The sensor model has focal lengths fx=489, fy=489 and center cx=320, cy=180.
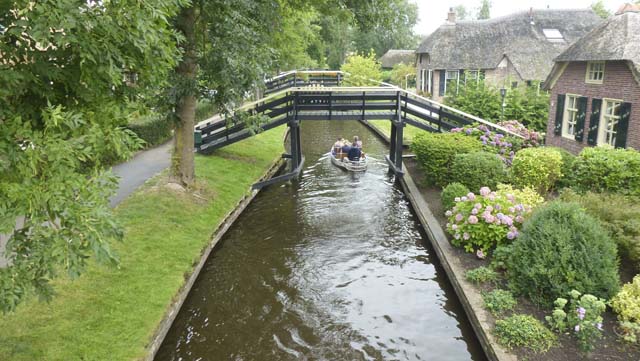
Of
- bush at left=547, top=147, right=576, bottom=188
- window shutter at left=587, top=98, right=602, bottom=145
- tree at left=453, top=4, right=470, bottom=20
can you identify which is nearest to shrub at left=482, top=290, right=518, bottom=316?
bush at left=547, top=147, right=576, bottom=188

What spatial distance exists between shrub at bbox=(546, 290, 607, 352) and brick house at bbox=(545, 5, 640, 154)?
11437 millimetres

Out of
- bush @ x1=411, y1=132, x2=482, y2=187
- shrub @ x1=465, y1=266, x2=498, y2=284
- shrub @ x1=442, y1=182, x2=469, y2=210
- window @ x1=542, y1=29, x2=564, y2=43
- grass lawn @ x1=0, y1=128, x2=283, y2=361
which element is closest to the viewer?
grass lawn @ x1=0, y1=128, x2=283, y2=361

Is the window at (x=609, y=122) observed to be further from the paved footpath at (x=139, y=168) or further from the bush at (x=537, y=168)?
the paved footpath at (x=139, y=168)

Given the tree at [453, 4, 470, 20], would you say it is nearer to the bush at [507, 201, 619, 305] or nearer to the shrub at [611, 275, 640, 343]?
the bush at [507, 201, 619, 305]

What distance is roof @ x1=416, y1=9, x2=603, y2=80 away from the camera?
121 feet

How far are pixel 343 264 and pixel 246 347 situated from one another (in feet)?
13.9

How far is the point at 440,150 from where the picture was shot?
16.6 m

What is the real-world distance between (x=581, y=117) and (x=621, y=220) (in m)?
10.9

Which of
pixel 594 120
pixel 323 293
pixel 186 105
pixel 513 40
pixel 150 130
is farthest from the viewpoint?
pixel 513 40

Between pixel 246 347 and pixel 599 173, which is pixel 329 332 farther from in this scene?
pixel 599 173

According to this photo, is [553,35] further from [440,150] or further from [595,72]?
[440,150]

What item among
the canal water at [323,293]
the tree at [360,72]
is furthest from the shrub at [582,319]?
the tree at [360,72]

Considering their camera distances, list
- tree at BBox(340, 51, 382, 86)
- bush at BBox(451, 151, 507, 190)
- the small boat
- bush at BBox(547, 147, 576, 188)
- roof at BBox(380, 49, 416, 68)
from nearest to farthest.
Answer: bush at BBox(451, 151, 507, 190), bush at BBox(547, 147, 576, 188), the small boat, tree at BBox(340, 51, 382, 86), roof at BBox(380, 49, 416, 68)

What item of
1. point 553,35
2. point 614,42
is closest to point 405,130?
point 614,42
